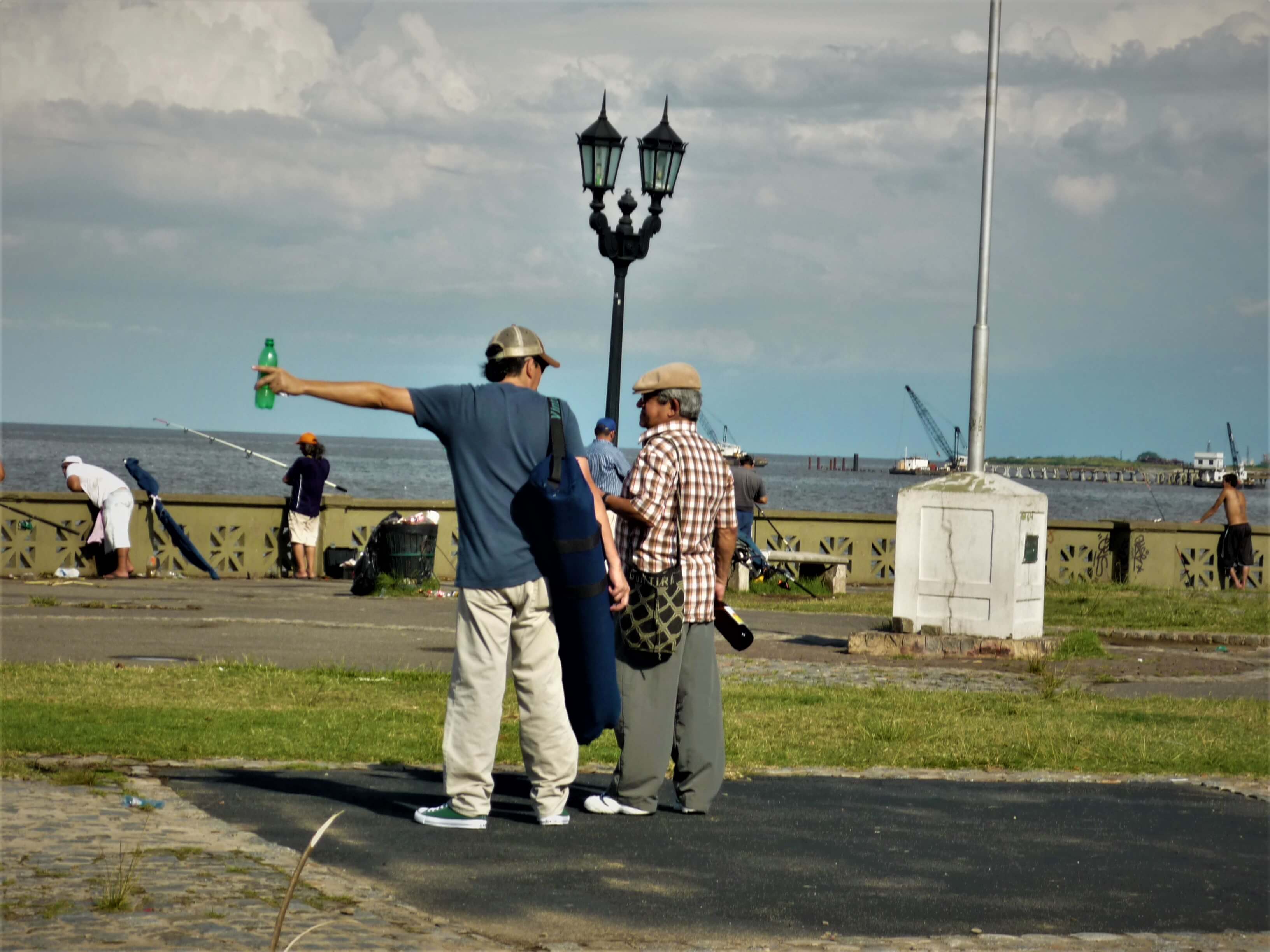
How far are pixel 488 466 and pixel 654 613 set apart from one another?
1030 mm

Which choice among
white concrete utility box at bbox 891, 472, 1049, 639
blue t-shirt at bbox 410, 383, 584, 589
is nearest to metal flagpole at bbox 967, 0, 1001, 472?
white concrete utility box at bbox 891, 472, 1049, 639

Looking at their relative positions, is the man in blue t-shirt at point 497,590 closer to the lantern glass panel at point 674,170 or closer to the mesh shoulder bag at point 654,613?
the mesh shoulder bag at point 654,613

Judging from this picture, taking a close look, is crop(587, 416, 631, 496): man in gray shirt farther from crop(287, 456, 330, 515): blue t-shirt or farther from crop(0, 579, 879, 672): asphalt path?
crop(287, 456, 330, 515): blue t-shirt

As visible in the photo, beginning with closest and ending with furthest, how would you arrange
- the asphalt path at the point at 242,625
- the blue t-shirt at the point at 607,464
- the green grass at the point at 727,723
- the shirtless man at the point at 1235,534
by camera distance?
1. the green grass at the point at 727,723
2. the asphalt path at the point at 242,625
3. the blue t-shirt at the point at 607,464
4. the shirtless man at the point at 1235,534

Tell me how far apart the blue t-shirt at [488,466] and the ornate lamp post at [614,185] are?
1025 centimetres

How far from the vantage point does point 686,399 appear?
738 centimetres

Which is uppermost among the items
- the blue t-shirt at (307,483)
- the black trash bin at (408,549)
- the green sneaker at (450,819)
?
the blue t-shirt at (307,483)

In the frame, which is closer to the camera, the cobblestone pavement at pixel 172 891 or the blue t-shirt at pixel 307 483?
the cobblestone pavement at pixel 172 891

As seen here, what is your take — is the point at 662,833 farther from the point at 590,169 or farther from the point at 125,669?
the point at 590,169

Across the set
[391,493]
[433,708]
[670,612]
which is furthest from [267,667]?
[391,493]

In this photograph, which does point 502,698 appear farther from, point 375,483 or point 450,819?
point 375,483

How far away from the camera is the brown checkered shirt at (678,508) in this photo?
23.5ft

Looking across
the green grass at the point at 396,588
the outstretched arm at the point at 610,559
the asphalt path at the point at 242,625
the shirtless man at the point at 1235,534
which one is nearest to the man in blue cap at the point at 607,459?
→ the asphalt path at the point at 242,625

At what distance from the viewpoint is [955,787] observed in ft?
26.7
